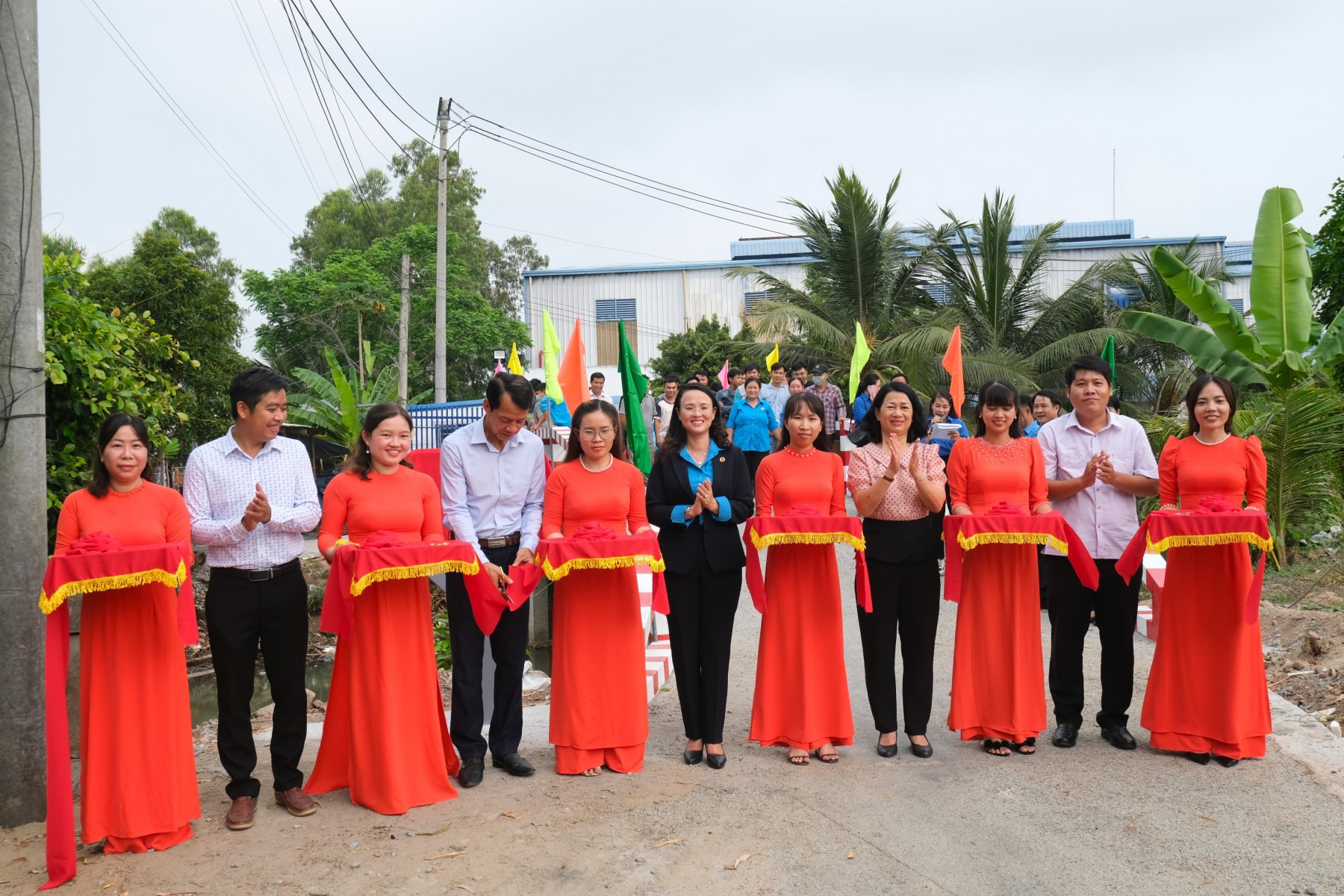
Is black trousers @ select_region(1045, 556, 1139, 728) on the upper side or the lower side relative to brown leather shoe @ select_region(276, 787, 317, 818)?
upper

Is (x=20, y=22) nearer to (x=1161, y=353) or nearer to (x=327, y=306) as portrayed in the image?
(x=1161, y=353)

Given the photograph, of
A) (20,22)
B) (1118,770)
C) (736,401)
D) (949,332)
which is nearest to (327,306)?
(949,332)

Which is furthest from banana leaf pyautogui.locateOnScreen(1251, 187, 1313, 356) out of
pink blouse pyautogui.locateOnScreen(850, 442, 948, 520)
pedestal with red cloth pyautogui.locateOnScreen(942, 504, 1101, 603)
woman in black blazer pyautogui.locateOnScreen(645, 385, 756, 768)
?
woman in black blazer pyautogui.locateOnScreen(645, 385, 756, 768)

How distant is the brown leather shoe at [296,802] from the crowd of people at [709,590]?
17 millimetres

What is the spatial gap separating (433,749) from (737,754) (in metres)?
1.57

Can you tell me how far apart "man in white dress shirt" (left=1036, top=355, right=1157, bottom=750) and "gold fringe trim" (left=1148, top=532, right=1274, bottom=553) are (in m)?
0.42

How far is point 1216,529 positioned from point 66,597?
5043 millimetres

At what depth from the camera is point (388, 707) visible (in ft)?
15.0

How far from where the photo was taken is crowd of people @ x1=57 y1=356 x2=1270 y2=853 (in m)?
Answer: 4.57

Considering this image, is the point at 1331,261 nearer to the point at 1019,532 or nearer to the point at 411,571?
the point at 1019,532

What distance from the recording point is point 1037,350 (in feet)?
65.9

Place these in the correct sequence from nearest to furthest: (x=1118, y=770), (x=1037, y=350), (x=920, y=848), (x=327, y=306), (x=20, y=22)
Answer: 1. (x=920, y=848)
2. (x=20, y=22)
3. (x=1118, y=770)
4. (x=1037, y=350)
5. (x=327, y=306)

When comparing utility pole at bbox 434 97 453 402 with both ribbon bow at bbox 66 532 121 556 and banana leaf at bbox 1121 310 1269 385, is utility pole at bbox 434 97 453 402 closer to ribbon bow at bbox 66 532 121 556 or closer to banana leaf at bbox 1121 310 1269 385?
banana leaf at bbox 1121 310 1269 385

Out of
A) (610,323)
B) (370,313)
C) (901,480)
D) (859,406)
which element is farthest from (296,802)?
(610,323)
